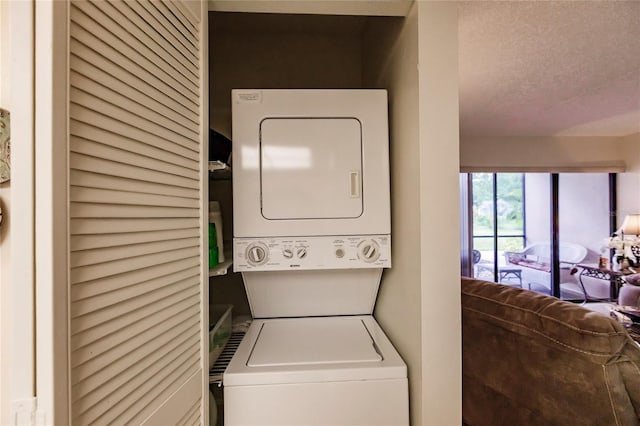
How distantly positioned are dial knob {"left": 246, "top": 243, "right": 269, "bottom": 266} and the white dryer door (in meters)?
0.15

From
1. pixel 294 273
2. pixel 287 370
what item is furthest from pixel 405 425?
pixel 294 273

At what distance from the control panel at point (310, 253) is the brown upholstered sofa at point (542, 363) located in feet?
3.34

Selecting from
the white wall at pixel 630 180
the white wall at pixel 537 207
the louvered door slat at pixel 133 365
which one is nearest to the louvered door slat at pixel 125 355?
the louvered door slat at pixel 133 365

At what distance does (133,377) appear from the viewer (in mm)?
741

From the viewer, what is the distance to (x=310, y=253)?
1364 millimetres

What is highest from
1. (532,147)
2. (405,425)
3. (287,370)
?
(532,147)

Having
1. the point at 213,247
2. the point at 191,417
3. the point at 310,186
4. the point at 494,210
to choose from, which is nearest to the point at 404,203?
the point at 310,186

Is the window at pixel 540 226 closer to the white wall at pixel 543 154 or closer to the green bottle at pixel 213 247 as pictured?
the white wall at pixel 543 154

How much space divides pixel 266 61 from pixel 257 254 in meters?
Result: 1.63

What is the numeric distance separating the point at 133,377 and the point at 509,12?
9.09ft

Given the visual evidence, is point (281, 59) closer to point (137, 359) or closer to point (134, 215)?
point (134, 215)

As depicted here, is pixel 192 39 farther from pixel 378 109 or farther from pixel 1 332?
pixel 1 332

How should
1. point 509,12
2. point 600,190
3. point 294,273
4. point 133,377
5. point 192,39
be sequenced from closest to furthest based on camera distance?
point 133,377
point 192,39
point 294,273
point 509,12
point 600,190

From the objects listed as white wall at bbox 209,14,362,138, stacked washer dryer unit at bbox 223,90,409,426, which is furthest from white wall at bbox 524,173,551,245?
stacked washer dryer unit at bbox 223,90,409,426
